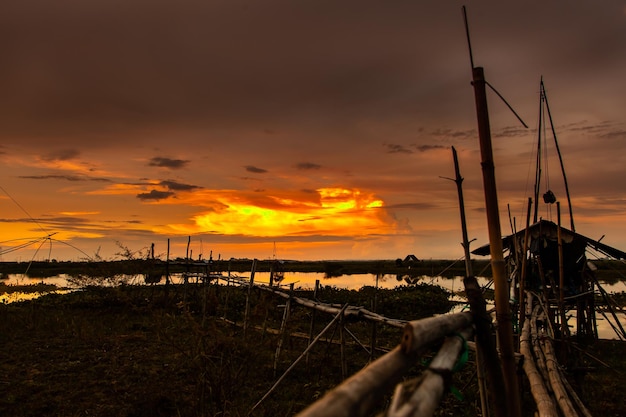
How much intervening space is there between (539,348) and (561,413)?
2380 mm

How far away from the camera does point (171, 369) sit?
34.0ft

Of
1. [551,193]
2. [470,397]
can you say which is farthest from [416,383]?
[551,193]

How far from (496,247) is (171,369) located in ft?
30.8

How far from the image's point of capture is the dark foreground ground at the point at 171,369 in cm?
779

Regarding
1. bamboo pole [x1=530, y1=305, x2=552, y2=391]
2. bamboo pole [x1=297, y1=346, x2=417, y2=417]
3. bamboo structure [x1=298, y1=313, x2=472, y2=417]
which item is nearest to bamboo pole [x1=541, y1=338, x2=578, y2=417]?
bamboo pole [x1=530, y1=305, x2=552, y2=391]

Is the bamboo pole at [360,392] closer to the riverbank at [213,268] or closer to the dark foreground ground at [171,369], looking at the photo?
the riverbank at [213,268]

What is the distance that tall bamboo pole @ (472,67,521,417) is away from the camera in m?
3.14

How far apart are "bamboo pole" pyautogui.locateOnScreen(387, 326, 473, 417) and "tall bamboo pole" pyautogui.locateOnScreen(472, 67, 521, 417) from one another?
634 millimetres

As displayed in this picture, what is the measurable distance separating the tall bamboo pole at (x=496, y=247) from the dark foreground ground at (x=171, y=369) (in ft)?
13.3

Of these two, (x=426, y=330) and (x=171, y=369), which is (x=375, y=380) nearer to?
(x=426, y=330)

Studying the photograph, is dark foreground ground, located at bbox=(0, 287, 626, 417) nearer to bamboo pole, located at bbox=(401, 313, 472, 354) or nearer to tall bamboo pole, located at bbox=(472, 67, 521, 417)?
tall bamboo pole, located at bbox=(472, 67, 521, 417)

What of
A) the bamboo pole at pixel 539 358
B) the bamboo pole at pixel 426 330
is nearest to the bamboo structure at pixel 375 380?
the bamboo pole at pixel 426 330

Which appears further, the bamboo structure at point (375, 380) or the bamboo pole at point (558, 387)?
the bamboo pole at point (558, 387)

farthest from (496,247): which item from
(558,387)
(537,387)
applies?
(558,387)
